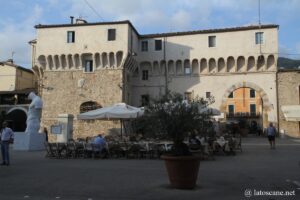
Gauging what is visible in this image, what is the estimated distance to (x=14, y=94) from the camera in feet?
139

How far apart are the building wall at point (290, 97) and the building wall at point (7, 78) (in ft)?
97.5

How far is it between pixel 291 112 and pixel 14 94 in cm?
2884

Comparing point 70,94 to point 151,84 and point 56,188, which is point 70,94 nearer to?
point 151,84

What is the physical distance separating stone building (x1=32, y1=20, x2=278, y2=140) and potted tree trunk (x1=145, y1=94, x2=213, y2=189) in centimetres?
2566

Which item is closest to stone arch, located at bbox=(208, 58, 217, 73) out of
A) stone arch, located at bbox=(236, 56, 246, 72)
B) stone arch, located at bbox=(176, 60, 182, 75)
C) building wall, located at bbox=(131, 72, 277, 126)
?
building wall, located at bbox=(131, 72, 277, 126)

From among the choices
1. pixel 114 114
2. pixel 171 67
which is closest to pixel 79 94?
pixel 171 67

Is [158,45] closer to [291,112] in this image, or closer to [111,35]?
[111,35]

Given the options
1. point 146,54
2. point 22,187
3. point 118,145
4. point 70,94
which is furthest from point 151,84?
point 22,187

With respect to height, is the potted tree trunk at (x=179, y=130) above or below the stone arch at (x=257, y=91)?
below

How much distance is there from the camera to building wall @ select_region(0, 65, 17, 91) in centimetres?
4516

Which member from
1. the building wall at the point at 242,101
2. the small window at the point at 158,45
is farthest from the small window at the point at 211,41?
the building wall at the point at 242,101

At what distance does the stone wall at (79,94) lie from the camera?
34719 millimetres

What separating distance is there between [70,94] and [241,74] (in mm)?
15952

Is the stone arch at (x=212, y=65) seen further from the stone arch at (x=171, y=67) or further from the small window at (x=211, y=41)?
the stone arch at (x=171, y=67)
